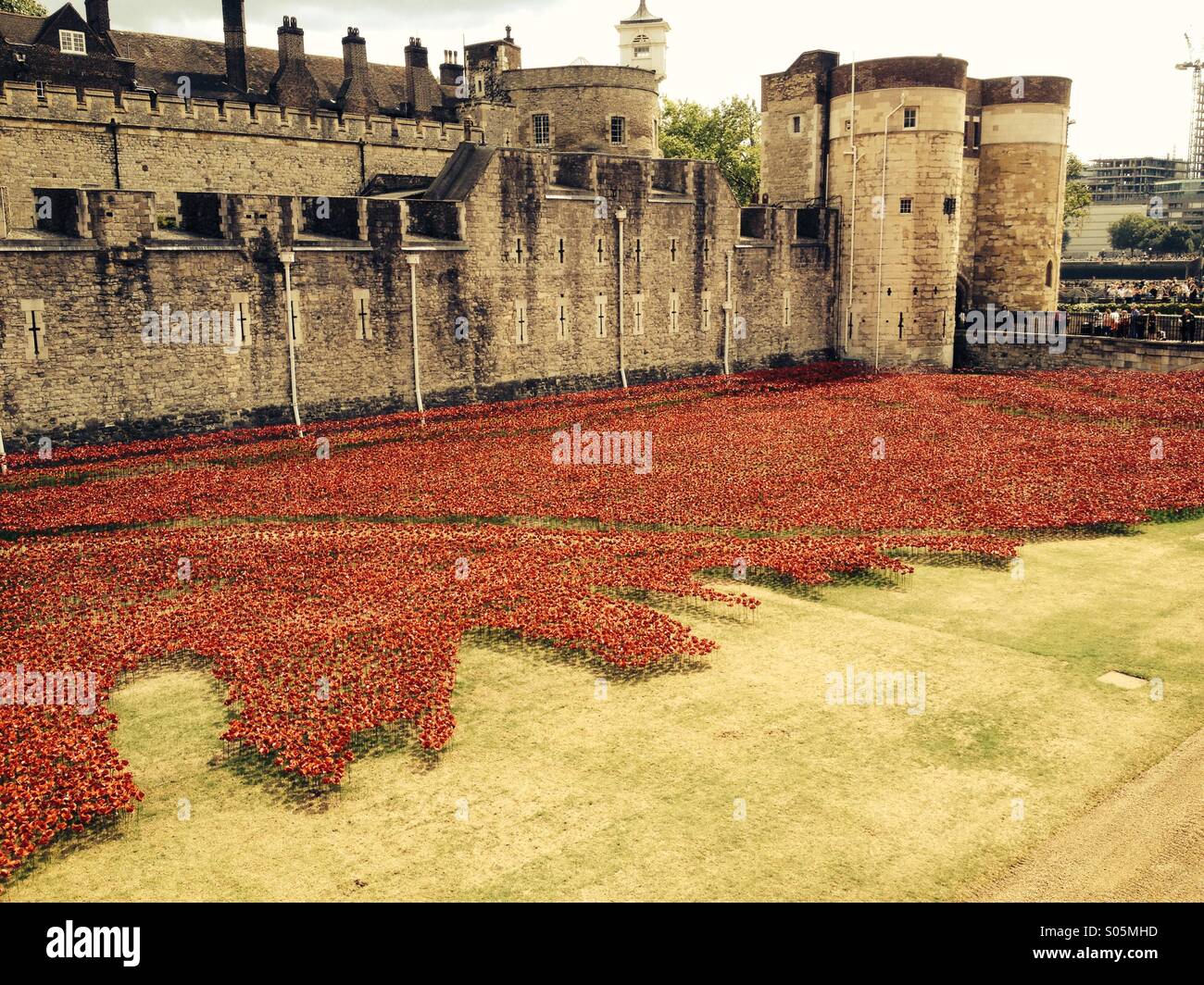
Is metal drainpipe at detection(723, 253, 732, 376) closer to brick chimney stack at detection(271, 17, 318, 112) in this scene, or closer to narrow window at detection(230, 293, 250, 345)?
narrow window at detection(230, 293, 250, 345)

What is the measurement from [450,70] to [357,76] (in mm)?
10424

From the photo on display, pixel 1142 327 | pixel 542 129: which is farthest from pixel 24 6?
pixel 1142 327

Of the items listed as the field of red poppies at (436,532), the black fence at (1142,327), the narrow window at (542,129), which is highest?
the narrow window at (542,129)

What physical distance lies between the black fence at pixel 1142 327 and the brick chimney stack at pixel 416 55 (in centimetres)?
3856

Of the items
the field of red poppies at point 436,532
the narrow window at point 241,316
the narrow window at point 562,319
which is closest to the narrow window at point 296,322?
the narrow window at point 241,316

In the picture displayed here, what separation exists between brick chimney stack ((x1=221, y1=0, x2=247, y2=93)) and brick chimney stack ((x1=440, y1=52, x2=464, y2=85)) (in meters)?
15.4

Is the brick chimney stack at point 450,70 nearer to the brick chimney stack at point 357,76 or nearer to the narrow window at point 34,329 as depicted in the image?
the brick chimney stack at point 357,76

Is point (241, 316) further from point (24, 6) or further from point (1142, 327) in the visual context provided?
point (24, 6)

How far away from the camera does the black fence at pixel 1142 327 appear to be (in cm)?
3884

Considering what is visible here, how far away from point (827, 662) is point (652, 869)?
5041 millimetres

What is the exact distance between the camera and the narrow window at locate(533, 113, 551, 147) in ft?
175

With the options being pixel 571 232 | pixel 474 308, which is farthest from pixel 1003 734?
pixel 571 232

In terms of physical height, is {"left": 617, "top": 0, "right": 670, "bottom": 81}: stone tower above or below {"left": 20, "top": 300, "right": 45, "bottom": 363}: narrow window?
above

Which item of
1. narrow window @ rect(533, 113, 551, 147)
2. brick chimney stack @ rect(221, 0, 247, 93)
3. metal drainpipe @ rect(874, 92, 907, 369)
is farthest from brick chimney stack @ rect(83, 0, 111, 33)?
metal drainpipe @ rect(874, 92, 907, 369)
